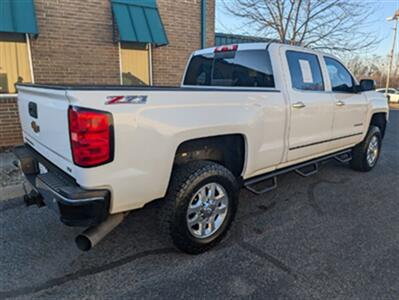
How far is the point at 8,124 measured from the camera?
256 inches

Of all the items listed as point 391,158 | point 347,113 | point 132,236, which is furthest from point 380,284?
point 391,158

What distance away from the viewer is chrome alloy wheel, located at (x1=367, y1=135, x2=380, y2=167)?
18.2 feet

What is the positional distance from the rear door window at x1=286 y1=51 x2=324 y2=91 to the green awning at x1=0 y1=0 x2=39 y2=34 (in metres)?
5.07

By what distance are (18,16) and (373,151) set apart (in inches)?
285

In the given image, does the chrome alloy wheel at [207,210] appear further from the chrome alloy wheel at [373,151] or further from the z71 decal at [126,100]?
the chrome alloy wheel at [373,151]

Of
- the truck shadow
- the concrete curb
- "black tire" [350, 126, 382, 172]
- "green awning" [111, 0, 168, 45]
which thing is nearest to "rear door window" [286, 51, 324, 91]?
the truck shadow

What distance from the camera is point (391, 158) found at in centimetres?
678

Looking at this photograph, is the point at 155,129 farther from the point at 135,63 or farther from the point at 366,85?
the point at 135,63

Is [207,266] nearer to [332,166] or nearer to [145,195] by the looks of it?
[145,195]

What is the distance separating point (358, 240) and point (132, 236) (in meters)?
2.36

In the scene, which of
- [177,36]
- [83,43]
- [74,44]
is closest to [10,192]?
[74,44]

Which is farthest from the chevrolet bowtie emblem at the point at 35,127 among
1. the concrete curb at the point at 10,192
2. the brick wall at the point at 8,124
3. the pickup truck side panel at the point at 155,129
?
the brick wall at the point at 8,124

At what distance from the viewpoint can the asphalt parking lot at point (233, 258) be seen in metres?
2.45

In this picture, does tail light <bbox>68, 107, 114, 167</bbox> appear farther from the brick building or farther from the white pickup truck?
the brick building
